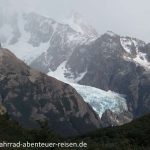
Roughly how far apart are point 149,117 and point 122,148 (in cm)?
6642

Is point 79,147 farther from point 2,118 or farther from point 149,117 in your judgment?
point 149,117

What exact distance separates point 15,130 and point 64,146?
28.2m

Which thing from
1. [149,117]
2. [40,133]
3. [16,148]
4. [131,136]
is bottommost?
[149,117]

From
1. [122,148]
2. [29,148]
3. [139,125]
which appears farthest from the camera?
[139,125]

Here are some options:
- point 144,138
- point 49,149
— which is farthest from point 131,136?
point 49,149

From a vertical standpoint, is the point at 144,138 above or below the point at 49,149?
below

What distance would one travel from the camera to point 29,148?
198 ft

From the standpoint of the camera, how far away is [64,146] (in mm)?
62312

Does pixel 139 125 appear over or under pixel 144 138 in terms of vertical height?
under

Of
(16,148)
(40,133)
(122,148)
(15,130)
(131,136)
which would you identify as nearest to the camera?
(16,148)

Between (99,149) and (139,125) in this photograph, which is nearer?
Result: (99,149)

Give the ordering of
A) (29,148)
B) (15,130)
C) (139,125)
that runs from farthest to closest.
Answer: (139,125) < (15,130) < (29,148)

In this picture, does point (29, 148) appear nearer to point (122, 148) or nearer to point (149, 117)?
point (122, 148)

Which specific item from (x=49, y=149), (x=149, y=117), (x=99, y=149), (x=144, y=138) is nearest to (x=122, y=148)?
(x=99, y=149)
